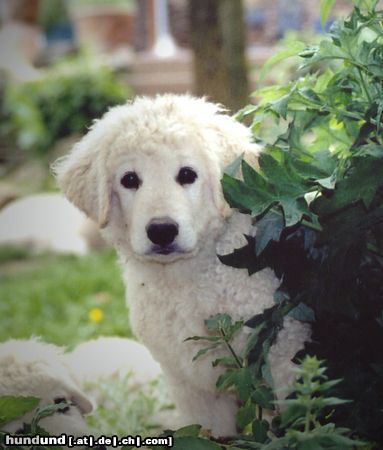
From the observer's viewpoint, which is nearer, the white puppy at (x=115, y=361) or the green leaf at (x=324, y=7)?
the green leaf at (x=324, y=7)

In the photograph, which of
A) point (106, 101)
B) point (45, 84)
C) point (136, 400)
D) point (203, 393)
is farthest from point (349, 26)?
point (45, 84)

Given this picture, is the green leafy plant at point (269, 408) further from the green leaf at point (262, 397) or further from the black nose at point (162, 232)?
the black nose at point (162, 232)

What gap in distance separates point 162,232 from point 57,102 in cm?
464

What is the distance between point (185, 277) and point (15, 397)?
1.63 ft

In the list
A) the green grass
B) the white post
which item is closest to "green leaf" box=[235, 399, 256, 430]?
the green grass

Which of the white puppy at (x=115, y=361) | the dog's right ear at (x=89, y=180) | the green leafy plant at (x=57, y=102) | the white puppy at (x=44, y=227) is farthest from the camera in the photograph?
the green leafy plant at (x=57, y=102)

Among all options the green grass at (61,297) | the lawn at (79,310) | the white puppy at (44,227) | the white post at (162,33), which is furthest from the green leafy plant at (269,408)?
the white post at (162,33)

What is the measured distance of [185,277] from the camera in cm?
188

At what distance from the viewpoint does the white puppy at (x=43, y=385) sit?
1.90 metres

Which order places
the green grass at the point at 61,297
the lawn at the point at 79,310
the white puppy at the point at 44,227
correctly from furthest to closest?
the white puppy at the point at 44,227 → the green grass at the point at 61,297 → the lawn at the point at 79,310

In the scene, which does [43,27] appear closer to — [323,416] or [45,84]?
[45,84]

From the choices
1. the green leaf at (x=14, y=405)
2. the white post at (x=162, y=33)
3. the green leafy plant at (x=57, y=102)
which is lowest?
the green leaf at (x=14, y=405)

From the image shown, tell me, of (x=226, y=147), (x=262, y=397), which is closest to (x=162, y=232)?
(x=226, y=147)

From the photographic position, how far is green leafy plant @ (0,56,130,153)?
19.5 ft
